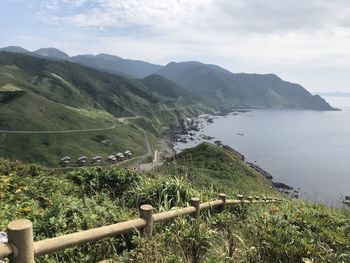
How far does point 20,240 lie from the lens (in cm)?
400

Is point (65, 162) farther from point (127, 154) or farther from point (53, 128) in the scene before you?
point (53, 128)

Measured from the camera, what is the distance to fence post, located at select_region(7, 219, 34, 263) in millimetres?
3955

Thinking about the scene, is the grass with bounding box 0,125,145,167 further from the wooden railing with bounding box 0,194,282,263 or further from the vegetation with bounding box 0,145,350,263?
the wooden railing with bounding box 0,194,282,263

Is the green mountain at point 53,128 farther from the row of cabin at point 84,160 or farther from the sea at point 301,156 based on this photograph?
the sea at point 301,156

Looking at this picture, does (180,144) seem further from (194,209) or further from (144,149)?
(194,209)

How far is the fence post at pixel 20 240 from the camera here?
3.96 meters

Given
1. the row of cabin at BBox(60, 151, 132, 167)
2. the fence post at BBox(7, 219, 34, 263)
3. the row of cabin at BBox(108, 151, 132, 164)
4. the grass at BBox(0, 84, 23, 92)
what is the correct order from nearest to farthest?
the fence post at BBox(7, 219, 34, 263) < the row of cabin at BBox(60, 151, 132, 167) < the row of cabin at BBox(108, 151, 132, 164) < the grass at BBox(0, 84, 23, 92)

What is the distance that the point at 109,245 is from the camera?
20.8 feet

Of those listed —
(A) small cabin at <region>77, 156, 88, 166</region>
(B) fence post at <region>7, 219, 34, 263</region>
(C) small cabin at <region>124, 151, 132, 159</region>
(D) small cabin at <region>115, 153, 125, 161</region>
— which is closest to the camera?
(B) fence post at <region>7, 219, 34, 263</region>

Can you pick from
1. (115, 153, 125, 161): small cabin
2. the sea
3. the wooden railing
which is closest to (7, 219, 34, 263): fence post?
the wooden railing

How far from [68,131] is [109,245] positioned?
115m

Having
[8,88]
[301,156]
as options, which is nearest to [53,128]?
[8,88]

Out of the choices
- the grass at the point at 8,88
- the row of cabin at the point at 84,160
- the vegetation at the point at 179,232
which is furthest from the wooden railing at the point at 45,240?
the grass at the point at 8,88

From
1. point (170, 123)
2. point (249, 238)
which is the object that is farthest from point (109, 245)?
point (170, 123)
